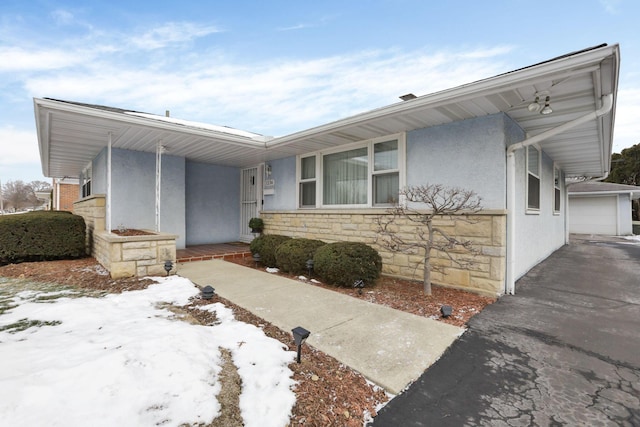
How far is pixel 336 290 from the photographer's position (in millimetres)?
4652

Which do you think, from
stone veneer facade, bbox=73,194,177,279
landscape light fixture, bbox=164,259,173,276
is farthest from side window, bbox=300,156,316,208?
landscape light fixture, bbox=164,259,173,276

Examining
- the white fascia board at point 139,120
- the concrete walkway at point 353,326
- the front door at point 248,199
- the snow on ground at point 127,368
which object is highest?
the white fascia board at point 139,120

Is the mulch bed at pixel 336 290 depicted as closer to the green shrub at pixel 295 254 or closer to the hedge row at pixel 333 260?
the hedge row at pixel 333 260

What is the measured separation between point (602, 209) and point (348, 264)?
1793 cm

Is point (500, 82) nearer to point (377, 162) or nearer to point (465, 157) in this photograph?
point (465, 157)

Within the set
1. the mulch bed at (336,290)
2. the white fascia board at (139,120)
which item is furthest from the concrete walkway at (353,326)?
the white fascia board at (139,120)

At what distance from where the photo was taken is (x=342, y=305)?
12.7 feet

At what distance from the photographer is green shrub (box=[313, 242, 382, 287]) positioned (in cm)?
466

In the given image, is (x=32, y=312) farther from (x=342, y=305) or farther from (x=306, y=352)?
(x=342, y=305)

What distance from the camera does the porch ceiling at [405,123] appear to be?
3.25m

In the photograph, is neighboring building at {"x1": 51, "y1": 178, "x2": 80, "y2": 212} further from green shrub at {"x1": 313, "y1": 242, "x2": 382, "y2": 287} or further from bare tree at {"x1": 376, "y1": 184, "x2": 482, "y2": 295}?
bare tree at {"x1": 376, "y1": 184, "x2": 482, "y2": 295}

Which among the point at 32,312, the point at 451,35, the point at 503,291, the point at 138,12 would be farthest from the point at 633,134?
the point at 32,312

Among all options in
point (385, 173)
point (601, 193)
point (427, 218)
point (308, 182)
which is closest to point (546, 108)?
point (427, 218)

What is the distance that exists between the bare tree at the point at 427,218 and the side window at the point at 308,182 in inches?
86.1
